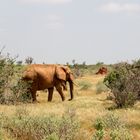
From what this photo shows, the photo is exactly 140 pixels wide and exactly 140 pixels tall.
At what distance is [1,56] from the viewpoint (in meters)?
23.5

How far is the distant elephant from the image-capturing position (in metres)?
26.5

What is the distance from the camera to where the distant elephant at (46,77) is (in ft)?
87.1

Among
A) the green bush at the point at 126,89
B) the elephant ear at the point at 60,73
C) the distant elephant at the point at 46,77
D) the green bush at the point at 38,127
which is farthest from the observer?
the elephant ear at the point at 60,73

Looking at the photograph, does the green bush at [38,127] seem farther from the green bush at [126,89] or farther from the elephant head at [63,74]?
the elephant head at [63,74]

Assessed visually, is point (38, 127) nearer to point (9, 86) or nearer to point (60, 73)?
point (9, 86)

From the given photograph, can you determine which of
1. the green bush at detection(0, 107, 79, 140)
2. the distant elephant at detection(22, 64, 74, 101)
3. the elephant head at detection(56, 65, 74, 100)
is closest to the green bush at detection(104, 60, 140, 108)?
the elephant head at detection(56, 65, 74, 100)

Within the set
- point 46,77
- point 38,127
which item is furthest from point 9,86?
point 38,127

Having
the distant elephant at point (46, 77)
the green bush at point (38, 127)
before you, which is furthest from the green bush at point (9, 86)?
the green bush at point (38, 127)

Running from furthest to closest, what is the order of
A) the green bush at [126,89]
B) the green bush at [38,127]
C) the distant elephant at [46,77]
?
1. the distant elephant at [46,77]
2. the green bush at [126,89]
3. the green bush at [38,127]

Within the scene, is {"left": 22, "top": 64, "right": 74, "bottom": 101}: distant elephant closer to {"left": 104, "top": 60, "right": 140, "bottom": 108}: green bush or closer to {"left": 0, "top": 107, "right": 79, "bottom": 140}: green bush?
{"left": 104, "top": 60, "right": 140, "bottom": 108}: green bush

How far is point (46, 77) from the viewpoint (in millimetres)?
27141

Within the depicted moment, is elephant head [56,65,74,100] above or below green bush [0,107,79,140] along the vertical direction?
above

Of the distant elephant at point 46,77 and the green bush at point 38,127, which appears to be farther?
the distant elephant at point 46,77

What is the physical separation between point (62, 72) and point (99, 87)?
5.98 meters
